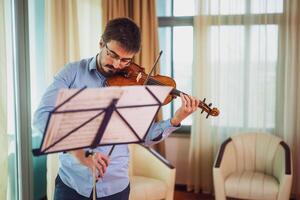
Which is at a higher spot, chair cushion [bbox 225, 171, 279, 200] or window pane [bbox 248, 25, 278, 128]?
window pane [bbox 248, 25, 278, 128]

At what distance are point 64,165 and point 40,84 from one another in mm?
1260

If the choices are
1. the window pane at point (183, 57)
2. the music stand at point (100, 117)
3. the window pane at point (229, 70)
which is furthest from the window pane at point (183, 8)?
the music stand at point (100, 117)

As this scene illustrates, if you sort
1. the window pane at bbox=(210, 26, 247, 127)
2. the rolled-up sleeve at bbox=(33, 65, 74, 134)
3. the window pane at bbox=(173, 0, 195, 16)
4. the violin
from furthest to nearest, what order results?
the window pane at bbox=(173, 0, 195, 16) < the window pane at bbox=(210, 26, 247, 127) < the violin < the rolled-up sleeve at bbox=(33, 65, 74, 134)

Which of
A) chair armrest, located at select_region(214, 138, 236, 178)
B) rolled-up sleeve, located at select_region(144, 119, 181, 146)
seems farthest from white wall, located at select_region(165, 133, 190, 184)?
rolled-up sleeve, located at select_region(144, 119, 181, 146)

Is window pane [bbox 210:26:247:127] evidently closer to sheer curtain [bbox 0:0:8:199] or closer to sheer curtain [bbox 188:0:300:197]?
sheer curtain [bbox 188:0:300:197]

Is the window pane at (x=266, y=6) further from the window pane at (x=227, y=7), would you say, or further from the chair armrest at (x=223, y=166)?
the chair armrest at (x=223, y=166)

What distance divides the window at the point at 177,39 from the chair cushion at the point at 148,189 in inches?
41.4

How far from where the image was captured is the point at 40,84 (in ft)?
8.35

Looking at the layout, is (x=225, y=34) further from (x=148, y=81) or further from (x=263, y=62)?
(x=148, y=81)

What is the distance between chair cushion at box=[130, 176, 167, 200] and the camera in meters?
2.64

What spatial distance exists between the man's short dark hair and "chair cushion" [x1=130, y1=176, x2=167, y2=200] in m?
1.57

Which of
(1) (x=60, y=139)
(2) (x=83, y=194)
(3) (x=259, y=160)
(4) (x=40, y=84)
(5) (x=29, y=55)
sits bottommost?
(3) (x=259, y=160)

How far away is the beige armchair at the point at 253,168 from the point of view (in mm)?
2777

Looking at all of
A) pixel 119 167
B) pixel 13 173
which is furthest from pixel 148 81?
pixel 13 173
